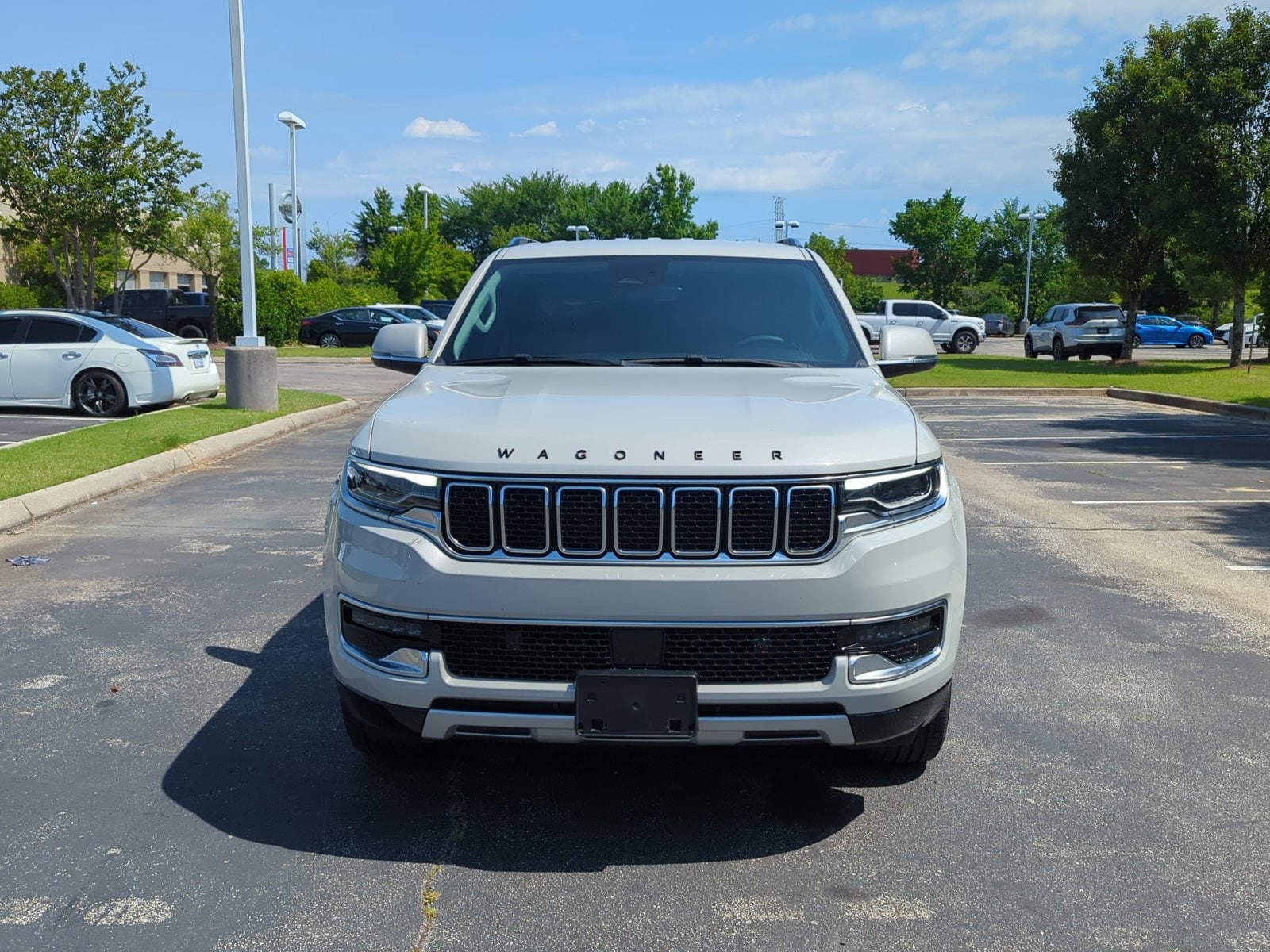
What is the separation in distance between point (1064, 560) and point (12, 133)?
30094mm

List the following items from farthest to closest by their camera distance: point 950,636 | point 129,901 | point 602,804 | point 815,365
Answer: point 815,365, point 602,804, point 950,636, point 129,901

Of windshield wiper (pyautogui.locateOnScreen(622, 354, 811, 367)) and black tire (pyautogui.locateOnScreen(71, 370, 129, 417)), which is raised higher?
windshield wiper (pyautogui.locateOnScreen(622, 354, 811, 367))

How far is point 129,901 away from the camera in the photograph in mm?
3164

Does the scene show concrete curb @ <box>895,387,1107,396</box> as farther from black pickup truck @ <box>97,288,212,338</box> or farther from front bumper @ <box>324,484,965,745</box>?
black pickup truck @ <box>97,288,212,338</box>

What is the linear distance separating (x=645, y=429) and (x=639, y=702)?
2.55ft

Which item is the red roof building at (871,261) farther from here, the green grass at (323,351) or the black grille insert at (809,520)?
the black grille insert at (809,520)

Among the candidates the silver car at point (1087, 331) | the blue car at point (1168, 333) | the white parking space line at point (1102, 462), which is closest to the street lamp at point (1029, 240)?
the blue car at point (1168, 333)

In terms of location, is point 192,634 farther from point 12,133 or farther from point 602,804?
point 12,133

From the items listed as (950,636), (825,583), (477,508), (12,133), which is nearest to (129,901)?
(477,508)

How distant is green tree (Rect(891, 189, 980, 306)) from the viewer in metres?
75.8

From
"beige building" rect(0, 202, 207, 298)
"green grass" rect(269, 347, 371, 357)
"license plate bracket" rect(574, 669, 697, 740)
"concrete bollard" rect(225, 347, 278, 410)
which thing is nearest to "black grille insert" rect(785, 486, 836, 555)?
"license plate bracket" rect(574, 669, 697, 740)

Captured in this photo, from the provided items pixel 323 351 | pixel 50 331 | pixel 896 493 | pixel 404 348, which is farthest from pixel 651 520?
pixel 323 351

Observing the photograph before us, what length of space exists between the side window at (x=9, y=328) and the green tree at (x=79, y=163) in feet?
54.4

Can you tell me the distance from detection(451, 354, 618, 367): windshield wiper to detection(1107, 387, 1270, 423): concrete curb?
53.4 feet
